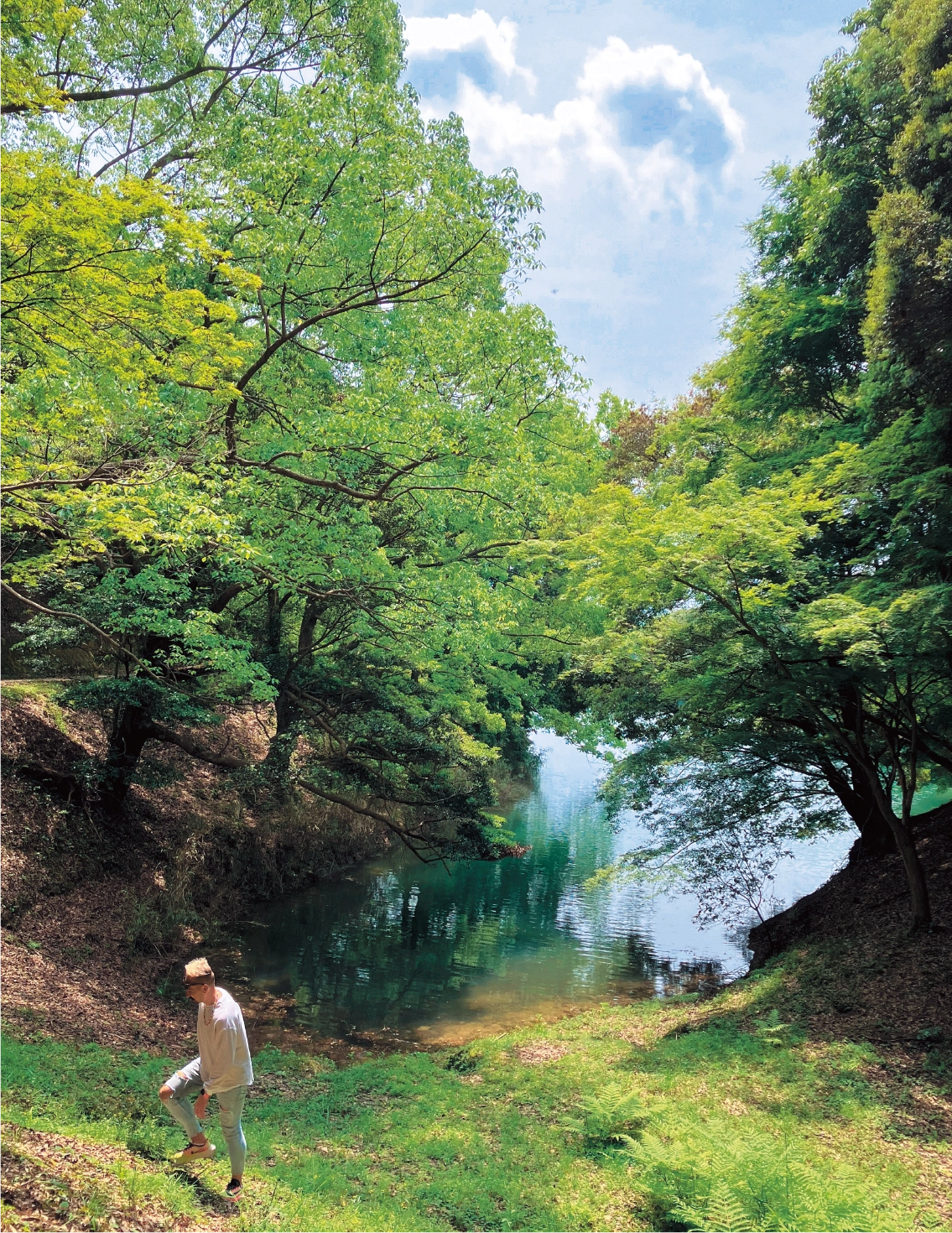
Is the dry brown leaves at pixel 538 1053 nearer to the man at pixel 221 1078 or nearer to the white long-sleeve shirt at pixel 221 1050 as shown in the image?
the man at pixel 221 1078

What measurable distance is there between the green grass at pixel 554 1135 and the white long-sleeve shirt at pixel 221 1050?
580mm

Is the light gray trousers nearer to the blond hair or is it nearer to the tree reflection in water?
the blond hair

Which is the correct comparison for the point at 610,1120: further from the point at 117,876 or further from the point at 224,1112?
the point at 117,876

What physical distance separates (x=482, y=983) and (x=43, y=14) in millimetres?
14936

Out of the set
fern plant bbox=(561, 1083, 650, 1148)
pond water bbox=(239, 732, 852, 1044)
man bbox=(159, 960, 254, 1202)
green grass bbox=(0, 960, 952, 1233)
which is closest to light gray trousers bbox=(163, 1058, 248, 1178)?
man bbox=(159, 960, 254, 1202)

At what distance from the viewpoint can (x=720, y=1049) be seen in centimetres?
878

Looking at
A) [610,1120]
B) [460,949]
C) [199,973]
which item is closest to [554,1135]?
[610,1120]

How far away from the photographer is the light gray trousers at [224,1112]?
484cm

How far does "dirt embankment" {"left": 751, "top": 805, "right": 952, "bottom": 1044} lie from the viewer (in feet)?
27.9

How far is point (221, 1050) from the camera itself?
15.9 ft

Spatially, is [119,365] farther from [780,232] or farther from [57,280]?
[780,232]

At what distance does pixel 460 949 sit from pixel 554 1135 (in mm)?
8378

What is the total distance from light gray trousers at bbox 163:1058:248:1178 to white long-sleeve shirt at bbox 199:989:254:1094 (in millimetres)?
69

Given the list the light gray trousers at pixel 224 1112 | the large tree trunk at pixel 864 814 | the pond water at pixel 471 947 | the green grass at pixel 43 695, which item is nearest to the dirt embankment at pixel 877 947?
the large tree trunk at pixel 864 814
